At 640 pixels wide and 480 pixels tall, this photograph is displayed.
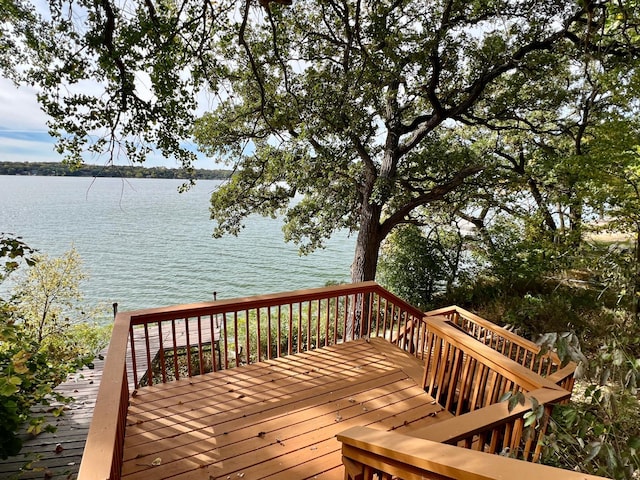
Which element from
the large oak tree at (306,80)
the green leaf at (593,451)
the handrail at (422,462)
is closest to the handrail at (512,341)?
the green leaf at (593,451)

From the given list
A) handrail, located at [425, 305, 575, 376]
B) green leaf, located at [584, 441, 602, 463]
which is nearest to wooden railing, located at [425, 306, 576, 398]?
handrail, located at [425, 305, 575, 376]

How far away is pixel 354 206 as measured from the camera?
8234 mm

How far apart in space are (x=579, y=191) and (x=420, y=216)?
3.87 meters

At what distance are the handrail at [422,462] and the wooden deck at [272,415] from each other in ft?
3.11

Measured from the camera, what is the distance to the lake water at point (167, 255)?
16.0 m

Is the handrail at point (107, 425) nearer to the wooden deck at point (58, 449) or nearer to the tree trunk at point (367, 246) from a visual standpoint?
the wooden deck at point (58, 449)

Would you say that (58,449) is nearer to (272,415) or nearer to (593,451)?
(272,415)

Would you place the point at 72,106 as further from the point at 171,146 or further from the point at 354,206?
the point at 354,206

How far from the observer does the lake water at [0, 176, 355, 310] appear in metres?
16.0

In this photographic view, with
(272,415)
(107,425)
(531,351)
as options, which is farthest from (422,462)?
(531,351)

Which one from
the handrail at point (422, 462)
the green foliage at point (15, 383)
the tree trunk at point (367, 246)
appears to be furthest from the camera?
the tree trunk at point (367, 246)

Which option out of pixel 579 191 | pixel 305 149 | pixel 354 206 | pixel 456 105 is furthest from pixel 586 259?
pixel 305 149

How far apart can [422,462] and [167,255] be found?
72.4ft

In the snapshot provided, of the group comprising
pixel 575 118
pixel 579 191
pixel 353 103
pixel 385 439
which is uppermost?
pixel 575 118
